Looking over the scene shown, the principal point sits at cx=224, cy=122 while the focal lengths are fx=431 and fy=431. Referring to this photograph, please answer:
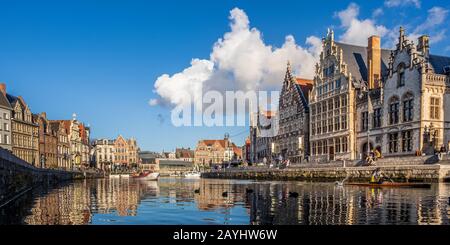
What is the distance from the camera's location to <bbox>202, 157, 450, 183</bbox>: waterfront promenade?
148 ft

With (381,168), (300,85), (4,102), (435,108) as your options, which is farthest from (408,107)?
(4,102)

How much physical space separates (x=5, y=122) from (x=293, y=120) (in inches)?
2344

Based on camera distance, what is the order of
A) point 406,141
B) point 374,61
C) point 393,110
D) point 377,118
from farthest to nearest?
point 374,61
point 377,118
point 393,110
point 406,141

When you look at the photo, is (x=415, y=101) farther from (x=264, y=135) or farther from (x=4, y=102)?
(x=4, y=102)

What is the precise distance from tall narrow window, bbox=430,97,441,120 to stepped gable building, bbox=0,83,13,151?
234ft

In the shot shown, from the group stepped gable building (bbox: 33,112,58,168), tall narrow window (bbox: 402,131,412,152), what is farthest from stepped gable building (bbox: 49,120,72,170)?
tall narrow window (bbox: 402,131,412,152)

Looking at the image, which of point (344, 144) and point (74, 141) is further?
point (74, 141)

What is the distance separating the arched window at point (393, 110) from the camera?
62.7 metres

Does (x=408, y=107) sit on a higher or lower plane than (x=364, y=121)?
higher

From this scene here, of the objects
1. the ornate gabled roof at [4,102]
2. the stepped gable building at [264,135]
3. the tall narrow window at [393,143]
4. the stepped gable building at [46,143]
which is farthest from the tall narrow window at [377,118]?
the stepped gable building at [46,143]

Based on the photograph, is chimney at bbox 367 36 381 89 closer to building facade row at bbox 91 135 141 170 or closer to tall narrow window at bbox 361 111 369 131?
tall narrow window at bbox 361 111 369 131

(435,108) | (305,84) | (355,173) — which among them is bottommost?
(355,173)

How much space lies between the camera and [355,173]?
190 feet

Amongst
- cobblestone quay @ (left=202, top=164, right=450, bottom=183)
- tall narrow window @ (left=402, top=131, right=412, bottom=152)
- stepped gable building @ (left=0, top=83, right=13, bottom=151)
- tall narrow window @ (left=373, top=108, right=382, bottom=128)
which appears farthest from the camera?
stepped gable building @ (left=0, top=83, right=13, bottom=151)
